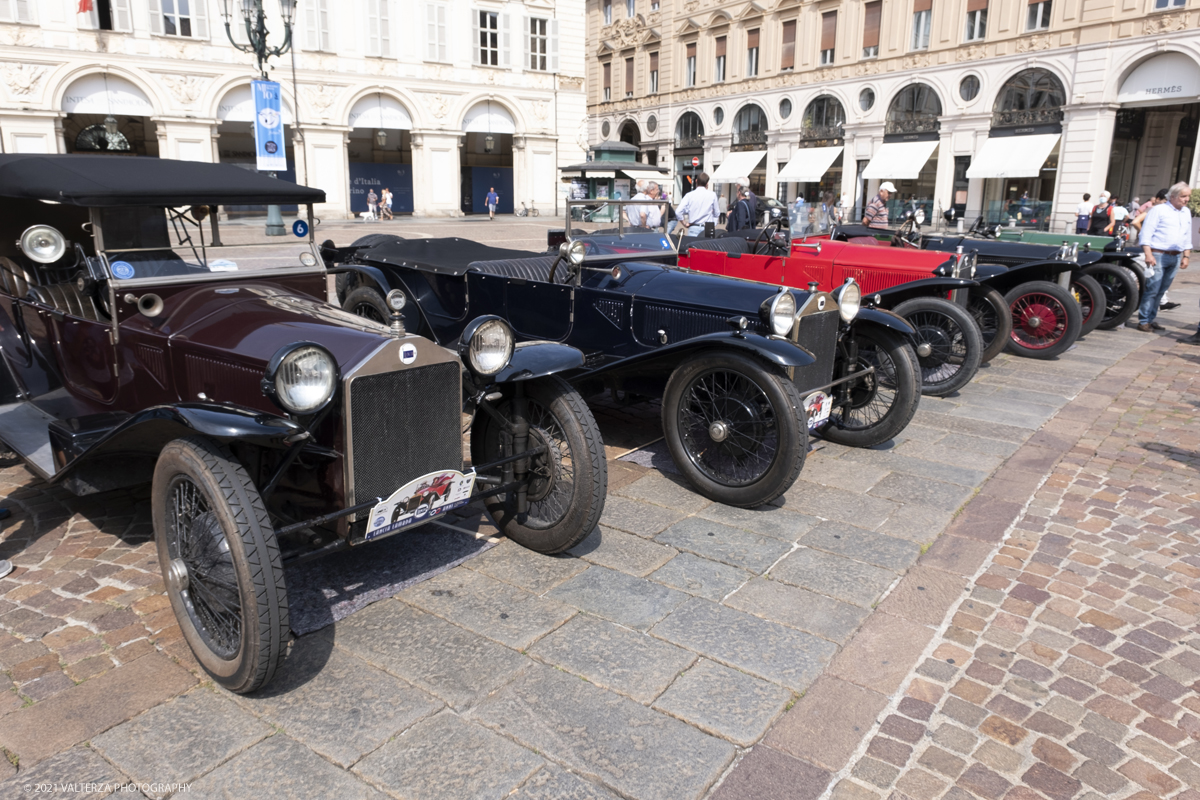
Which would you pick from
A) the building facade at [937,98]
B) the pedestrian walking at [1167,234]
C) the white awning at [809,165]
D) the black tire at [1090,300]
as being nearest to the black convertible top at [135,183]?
the black tire at [1090,300]

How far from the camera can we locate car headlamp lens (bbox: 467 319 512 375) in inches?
127

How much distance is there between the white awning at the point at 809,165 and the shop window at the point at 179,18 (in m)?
21.5

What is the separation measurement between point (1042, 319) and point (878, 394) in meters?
3.91

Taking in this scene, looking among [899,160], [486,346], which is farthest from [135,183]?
[899,160]

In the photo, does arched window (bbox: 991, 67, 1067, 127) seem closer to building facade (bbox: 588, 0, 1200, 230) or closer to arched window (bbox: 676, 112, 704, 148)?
building facade (bbox: 588, 0, 1200, 230)

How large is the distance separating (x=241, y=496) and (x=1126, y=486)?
15.8 feet

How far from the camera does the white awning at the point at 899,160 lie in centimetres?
2844

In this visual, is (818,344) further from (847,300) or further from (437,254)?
(437,254)

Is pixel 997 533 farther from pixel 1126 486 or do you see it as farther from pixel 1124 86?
pixel 1124 86

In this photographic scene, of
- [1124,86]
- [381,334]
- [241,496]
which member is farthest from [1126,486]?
[1124,86]

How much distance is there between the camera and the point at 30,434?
399cm

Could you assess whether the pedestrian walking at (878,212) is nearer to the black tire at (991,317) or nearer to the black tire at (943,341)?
the black tire at (991,317)

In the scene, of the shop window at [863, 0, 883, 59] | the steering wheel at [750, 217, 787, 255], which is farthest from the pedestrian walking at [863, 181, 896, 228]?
the shop window at [863, 0, 883, 59]

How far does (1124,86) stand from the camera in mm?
23547
